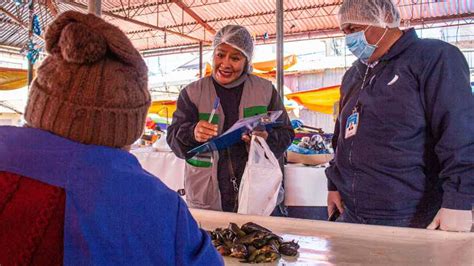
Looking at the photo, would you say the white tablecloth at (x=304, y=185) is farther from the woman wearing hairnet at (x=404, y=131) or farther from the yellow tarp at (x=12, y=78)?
the yellow tarp at (x=12, y=78)

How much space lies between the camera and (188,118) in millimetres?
2205

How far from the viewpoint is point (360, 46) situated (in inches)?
72.1

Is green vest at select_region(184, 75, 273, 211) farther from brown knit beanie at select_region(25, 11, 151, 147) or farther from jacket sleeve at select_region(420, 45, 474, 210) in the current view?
brown knit beanie at select_region(25, 11, 151, 147)

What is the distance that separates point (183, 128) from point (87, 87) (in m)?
1.39

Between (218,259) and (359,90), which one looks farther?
(359,90)

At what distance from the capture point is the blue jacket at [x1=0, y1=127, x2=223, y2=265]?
686 millimetres

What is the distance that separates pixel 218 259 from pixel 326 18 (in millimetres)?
9264

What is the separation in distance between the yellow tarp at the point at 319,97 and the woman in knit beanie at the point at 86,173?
6.53 m

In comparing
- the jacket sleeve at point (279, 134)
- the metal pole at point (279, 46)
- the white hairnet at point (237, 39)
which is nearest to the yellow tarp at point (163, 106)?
the metal pole at point (279, 46)

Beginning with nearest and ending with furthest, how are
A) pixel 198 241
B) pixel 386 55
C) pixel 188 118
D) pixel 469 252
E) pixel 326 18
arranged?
pixel 198 241
pixel 469 252
pixel 386 55
pixel 188 118
pixel 326 18

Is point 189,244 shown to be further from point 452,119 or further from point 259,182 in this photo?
point 259,182

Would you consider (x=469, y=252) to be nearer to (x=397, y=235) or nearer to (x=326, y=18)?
(x=397, y=235)

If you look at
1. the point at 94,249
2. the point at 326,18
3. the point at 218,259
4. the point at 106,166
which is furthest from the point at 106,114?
the point at 326,18

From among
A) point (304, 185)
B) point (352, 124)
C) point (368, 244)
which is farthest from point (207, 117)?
point (304, 185)
